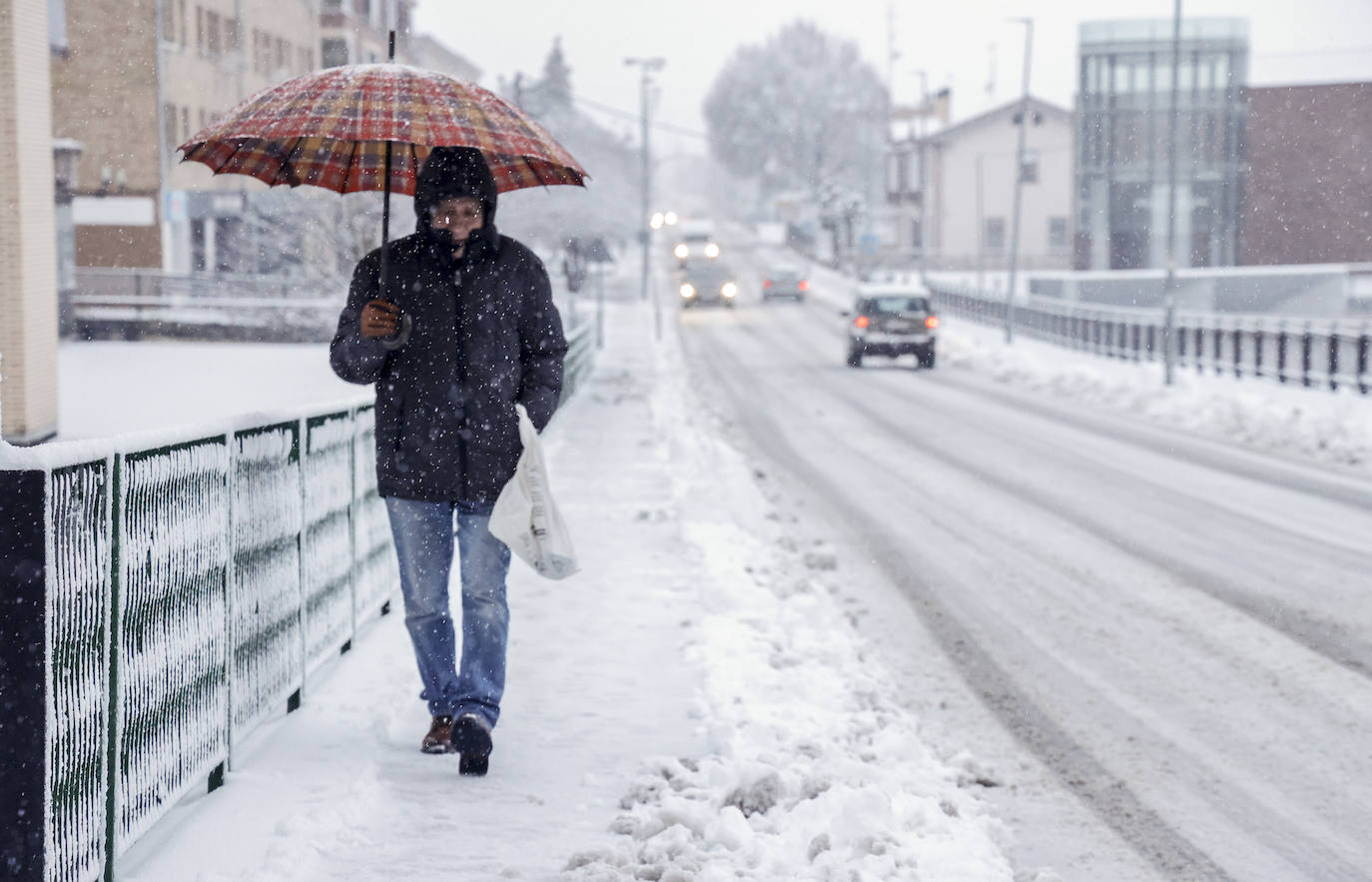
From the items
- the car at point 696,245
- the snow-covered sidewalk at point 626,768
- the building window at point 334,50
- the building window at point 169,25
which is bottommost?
the snow-covered sidewalk at point 626,768

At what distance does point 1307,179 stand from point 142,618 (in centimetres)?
7223

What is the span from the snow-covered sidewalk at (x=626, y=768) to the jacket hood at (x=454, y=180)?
6.10ft

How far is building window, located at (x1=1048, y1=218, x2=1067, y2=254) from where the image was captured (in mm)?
85375

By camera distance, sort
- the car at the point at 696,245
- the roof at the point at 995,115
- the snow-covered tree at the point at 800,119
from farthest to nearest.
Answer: the snow-covered tree at the point at 800,119 < the roof at the point at 995,115 < the car at the point at 696,245

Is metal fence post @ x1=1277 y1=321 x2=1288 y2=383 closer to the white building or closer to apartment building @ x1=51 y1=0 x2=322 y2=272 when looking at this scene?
apartment building @ x1=51 y1=0 x2=322 y2=272

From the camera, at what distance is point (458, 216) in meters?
5.26

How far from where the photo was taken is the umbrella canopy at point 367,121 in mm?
5055

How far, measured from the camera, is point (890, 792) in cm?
516

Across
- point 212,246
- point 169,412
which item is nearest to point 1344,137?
point 212,246

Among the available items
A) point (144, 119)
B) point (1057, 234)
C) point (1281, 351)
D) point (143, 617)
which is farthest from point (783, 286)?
point (143, 617)

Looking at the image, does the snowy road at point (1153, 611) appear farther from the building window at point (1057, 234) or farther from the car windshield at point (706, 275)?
the building window at point (1057, 234)

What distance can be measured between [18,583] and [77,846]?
2.38 ft

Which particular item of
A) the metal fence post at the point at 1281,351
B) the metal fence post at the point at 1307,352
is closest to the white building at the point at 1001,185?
the metal fence post at the point at 1281,351

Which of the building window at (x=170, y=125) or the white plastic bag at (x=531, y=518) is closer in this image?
the white plastic bag at (x=531, y=518)
